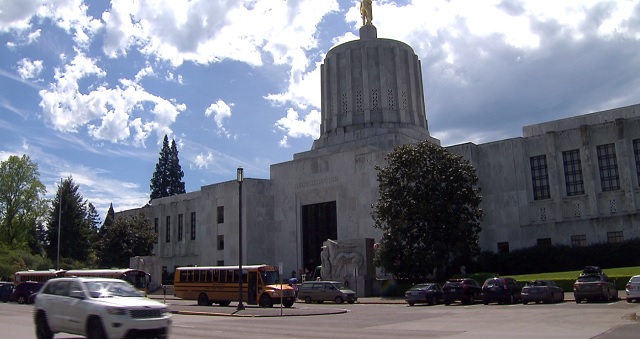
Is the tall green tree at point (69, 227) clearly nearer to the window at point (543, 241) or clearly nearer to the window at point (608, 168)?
the window at point (543, 241)

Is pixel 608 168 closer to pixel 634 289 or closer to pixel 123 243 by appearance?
pixel 634 289

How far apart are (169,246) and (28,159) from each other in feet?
70.2

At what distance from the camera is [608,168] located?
44094mm

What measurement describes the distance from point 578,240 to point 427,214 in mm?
13192

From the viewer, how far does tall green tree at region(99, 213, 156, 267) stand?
2660 inches

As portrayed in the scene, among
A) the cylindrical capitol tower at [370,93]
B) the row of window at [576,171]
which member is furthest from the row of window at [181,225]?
the row of window at [576,171]

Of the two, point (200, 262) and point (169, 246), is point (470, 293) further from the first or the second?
point (169, 246)

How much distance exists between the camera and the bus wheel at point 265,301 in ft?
110

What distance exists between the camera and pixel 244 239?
6116 centimetres

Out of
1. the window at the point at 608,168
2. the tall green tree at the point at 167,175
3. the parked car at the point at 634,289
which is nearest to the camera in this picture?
the parked car at the point at 634,289

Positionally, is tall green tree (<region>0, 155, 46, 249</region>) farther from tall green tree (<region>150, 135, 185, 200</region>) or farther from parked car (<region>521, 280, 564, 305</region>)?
parked car (<region>521, 280, 564, 305</region>)

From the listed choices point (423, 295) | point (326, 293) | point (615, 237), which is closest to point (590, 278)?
point (423, 295)

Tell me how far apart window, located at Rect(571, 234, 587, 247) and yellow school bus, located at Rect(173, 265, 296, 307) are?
78.5 feet

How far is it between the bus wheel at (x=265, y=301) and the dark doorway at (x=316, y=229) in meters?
22.8
